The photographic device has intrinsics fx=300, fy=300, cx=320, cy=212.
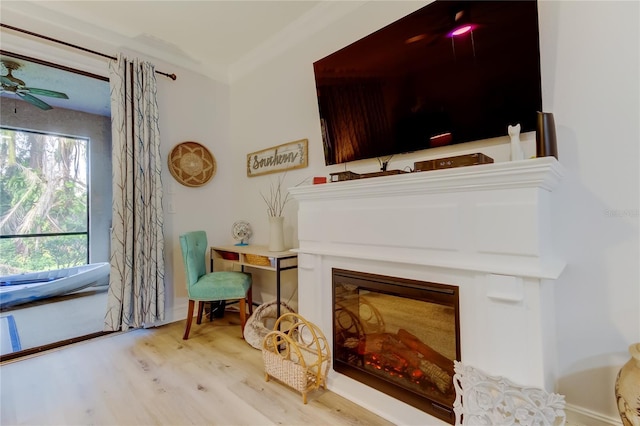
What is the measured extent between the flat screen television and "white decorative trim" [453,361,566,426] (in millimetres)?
1134

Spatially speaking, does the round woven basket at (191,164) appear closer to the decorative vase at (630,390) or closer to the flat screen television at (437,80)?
the flat screen television at (437,80)

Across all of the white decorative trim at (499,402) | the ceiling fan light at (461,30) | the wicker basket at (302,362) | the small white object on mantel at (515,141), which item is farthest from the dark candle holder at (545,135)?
the wicker basket at (302,362)

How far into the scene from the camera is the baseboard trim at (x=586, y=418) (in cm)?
130

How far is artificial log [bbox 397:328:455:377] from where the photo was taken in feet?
4.81

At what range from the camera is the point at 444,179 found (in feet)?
4.43

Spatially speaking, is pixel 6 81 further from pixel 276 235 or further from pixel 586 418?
pixel 586 418

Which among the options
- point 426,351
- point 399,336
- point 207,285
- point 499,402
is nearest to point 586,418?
point 499,402

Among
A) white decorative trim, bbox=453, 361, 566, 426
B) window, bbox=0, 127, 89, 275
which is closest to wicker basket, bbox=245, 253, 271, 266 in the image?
white decorative trim, bbox=453, 361, 566, 426

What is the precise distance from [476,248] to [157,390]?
1.88 meters

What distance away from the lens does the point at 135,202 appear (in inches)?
100.0

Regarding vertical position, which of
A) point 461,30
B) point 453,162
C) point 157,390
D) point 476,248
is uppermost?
point 461,30

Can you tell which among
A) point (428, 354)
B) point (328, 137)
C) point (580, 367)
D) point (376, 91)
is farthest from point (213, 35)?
point (580, 367)

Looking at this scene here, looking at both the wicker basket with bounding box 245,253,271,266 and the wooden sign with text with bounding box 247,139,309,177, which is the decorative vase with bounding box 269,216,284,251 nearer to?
the wicker basket with bounding box 245,253,271,266

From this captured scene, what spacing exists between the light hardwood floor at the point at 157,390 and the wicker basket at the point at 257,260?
0.63 meters
